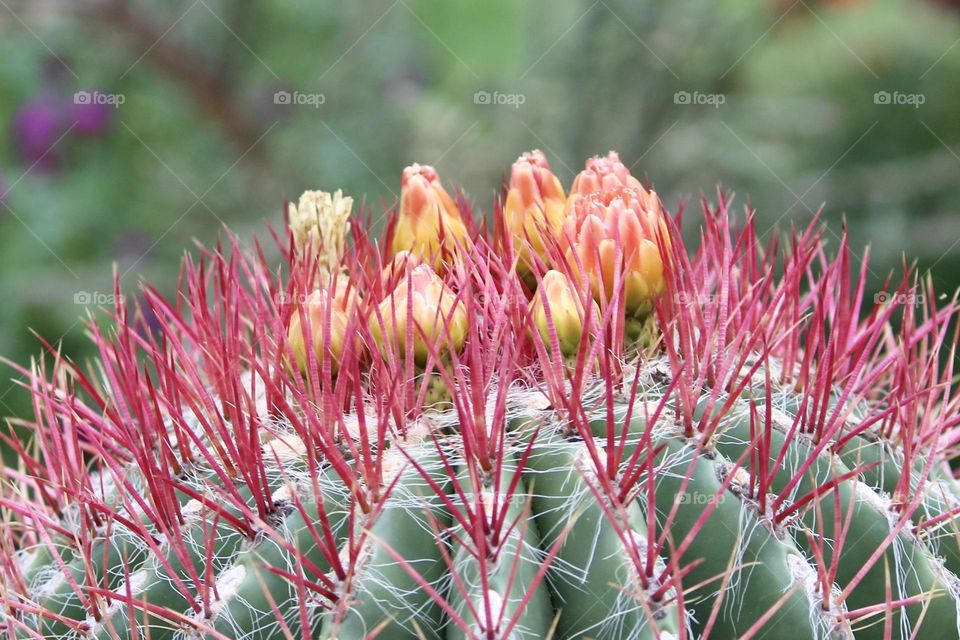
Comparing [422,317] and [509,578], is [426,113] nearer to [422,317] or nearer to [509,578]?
[422,317]

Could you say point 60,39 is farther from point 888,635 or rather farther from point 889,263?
point 888,635

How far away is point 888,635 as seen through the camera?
98cm

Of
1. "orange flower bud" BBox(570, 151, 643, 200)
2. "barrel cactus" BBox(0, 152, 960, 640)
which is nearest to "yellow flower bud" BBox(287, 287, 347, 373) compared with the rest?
"barrel cactus" BBox(0, 152, 960, 640)

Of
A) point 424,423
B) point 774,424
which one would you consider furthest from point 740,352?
point 424,423

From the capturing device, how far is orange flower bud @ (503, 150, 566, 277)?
4.39ft

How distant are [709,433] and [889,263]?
3.20 metres

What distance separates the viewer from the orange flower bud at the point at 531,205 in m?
1.34

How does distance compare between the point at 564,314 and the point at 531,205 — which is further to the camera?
the point at 531,205
